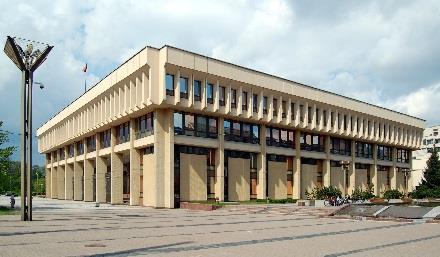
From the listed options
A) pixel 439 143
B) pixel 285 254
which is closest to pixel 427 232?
pixel 285 254

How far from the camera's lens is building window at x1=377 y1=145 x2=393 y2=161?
2967 inches

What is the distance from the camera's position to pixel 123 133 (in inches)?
2098

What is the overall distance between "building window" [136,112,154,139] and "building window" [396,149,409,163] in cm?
5083

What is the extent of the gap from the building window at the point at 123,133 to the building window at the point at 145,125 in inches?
115

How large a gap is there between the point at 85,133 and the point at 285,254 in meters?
52.2

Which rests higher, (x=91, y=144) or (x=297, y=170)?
(x=91, y=144)

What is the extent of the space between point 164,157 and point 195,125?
4.83 m

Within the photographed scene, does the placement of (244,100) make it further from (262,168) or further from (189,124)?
(262,168)

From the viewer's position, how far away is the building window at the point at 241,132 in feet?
165

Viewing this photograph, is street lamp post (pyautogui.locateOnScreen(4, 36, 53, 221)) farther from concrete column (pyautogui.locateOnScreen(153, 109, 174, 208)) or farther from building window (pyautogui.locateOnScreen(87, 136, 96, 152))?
building window (pyautogui.locateOnScreen(87, 136, 96, 152))

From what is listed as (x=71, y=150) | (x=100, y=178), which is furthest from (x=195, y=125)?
(x=71, y=150)

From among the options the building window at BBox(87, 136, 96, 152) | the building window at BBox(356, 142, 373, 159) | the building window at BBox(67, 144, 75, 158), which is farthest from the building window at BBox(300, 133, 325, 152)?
the building window at BBox(67, 144, 75, 158)

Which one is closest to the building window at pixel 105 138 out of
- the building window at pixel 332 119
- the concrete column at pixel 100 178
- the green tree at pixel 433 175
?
the concrete column at pixel 100 178

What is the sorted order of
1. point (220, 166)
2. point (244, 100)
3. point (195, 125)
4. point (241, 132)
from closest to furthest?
1. point (195, 125)
2. point (220, 166)
3. point (244, 100)
4. point (241, 132)
